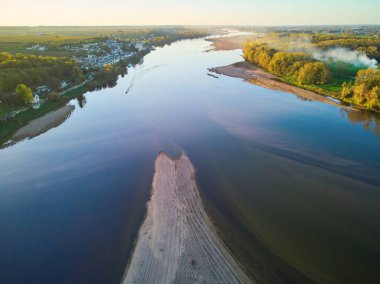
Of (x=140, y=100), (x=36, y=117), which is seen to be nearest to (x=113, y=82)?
(x=140, y=100)

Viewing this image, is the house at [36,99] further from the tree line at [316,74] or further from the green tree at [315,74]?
the green tree at [315,74]

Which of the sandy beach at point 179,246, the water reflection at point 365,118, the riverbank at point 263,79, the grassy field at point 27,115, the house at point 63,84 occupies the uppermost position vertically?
the sandy beach at point 179,246

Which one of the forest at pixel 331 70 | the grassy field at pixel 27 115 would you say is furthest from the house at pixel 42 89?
the forest at pixel 331 70

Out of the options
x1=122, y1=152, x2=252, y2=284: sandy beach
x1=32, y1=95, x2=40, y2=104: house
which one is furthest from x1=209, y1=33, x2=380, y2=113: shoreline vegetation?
x1=32, y1=95, x2=40, y2=104: house

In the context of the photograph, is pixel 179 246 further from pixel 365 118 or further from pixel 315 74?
pixel 315 74

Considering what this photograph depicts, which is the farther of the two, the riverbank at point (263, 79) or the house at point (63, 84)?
the house at point (63, 84)

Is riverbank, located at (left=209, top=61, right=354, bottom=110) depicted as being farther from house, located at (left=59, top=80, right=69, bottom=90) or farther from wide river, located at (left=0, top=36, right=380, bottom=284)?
house, located at (left=59, top=80, right=69, bottom=90)
